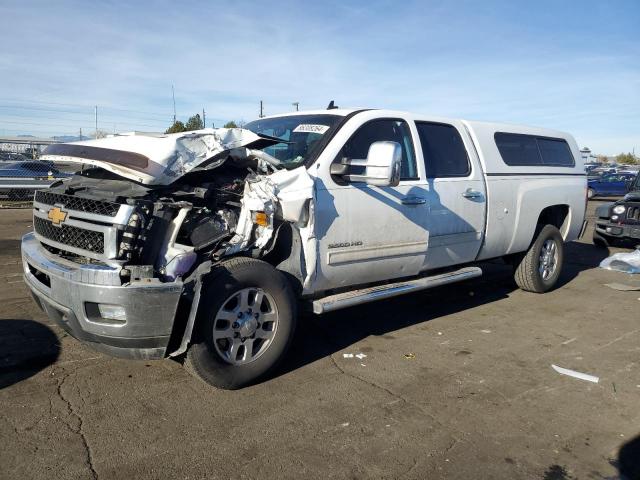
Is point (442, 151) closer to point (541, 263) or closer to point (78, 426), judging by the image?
point (541, 263)

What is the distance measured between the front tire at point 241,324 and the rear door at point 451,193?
5.96 ft

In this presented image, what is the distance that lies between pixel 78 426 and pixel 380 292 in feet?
8.16

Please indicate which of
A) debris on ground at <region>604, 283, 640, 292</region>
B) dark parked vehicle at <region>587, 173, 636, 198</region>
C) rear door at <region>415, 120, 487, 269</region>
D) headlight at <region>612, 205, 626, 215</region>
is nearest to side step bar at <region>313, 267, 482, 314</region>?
rear door at <region>415, 120, 487, 269</region>

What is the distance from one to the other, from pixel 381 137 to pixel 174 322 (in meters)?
2.48

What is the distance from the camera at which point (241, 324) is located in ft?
12.3

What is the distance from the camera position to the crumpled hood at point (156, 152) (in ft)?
11.4

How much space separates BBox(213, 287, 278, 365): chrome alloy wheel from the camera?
3672 mm

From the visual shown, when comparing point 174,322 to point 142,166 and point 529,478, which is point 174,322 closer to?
point 142,166

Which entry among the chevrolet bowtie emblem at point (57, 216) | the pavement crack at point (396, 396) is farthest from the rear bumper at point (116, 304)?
the pavement crack at point (396, 396)

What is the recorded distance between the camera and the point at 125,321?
10.8 ft

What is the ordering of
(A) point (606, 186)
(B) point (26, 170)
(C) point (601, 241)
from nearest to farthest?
(C) point (601, 241)
(B) point (26, 170)
(A) point (606, 186)

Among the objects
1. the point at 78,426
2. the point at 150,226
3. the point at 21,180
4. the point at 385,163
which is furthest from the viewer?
the point at 21,180

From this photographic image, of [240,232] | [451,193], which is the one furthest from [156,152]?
[451,193]

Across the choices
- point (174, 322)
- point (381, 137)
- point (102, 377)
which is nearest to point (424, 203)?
point (381, 137)
